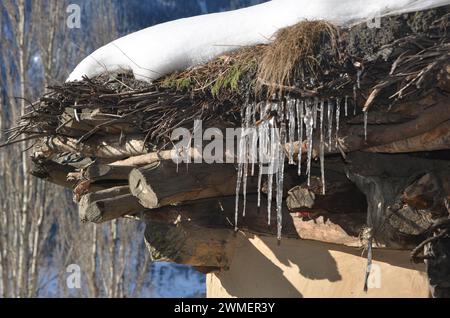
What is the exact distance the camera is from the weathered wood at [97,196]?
3543 mm

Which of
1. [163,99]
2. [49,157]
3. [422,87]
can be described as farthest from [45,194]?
[422,87]

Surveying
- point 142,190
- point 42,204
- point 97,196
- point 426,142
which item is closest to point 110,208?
point 97,196

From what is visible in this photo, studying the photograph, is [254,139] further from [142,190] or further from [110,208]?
[110,208]

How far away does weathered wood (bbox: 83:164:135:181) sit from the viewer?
361cm

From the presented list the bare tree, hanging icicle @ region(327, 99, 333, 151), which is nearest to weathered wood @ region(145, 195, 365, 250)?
hanging icicle @ region(327, 99, 333, 151)

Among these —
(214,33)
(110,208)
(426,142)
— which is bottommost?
(110,208)

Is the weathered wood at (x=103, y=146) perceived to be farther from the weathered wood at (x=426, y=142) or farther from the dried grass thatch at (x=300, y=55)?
the weathered wood at (x=426, y=142)

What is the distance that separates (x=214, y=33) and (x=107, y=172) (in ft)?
2.84

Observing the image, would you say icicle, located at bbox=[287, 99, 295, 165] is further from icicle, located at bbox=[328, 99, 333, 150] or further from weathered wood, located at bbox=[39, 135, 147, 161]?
weathered wood, located at bbox=[39, 135, 147, 161]

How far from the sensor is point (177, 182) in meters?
3.41

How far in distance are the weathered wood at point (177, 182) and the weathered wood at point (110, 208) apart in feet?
0.69

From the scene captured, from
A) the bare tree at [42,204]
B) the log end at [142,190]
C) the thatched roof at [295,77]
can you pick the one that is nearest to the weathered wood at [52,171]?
the thatched roof at [295,77]

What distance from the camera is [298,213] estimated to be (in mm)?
3834
